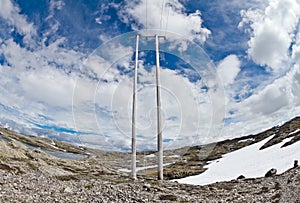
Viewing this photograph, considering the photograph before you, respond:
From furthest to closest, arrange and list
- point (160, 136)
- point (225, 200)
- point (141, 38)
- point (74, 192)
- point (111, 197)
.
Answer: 1. point (141, 38)
2. point (160, 136)
3. point (225, 200)
4. point (74, 192)
5. point (111, 197)

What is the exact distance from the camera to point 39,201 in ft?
60.1

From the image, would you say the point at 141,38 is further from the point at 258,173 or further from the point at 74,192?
the point at 258,173

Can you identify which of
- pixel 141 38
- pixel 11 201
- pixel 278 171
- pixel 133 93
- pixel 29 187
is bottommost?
pixel 11 201

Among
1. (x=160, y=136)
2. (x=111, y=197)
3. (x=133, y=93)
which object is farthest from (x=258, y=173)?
(x=111, y=197)

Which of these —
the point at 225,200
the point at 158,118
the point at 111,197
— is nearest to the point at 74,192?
the point at 111,197

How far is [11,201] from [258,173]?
44286mm

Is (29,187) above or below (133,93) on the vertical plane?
below

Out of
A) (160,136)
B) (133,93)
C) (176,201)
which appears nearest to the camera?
(176,201)

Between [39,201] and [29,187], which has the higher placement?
[29,187]

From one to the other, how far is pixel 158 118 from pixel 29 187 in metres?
18.5

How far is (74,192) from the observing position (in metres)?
22.9

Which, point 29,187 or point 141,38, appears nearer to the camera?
point 29,187

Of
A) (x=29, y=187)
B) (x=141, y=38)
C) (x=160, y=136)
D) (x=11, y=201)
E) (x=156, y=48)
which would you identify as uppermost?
(x=141, y=38)

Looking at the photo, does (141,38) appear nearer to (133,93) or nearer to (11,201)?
(133,93)
